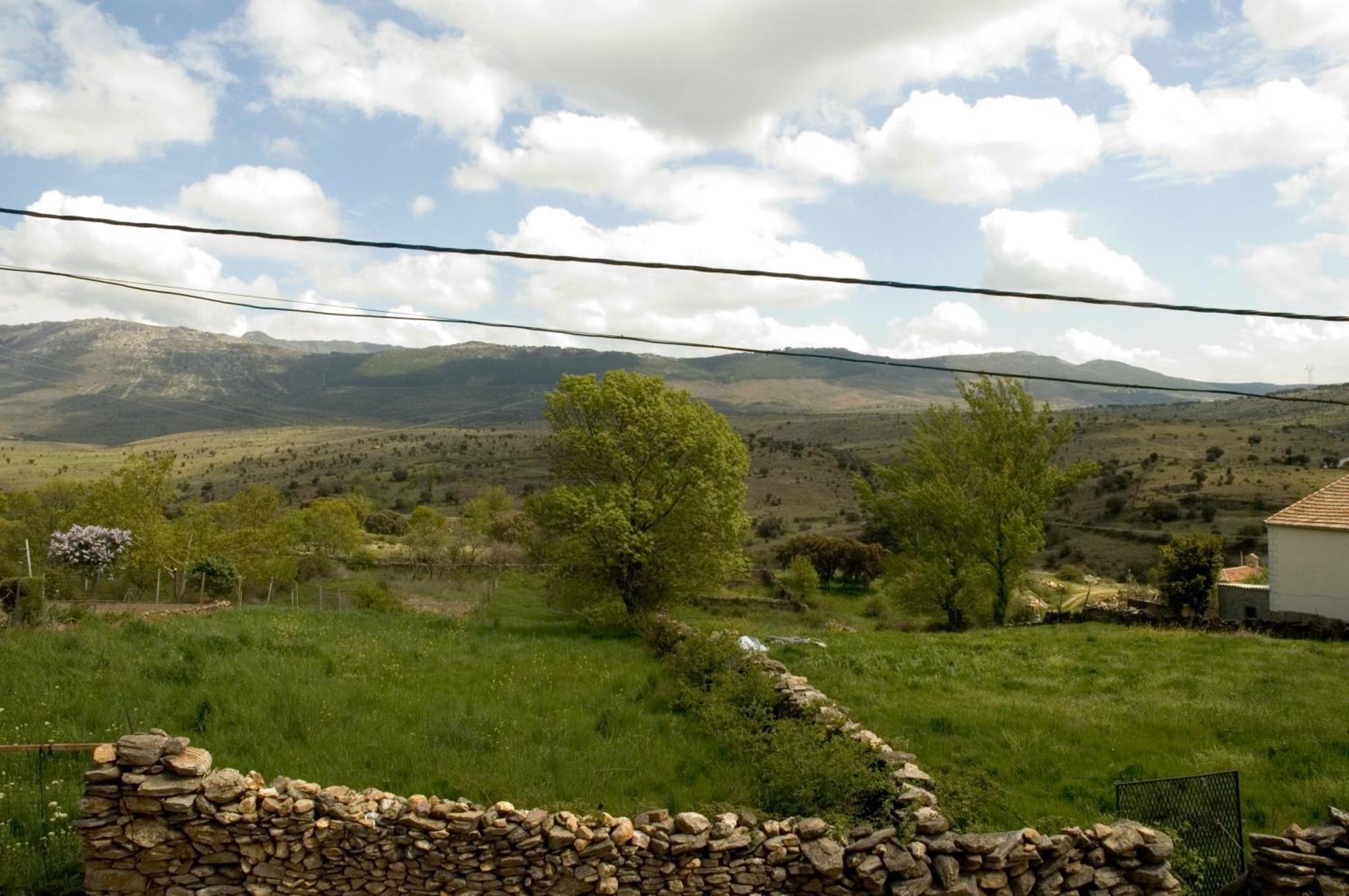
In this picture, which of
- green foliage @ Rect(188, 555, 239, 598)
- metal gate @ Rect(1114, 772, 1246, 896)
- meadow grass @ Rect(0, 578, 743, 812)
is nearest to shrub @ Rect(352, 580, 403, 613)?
green foliage @ Rect(188, 555, 239, 598)

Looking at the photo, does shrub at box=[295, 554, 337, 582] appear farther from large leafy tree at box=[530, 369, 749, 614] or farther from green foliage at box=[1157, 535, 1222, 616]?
green foliage at box=[1157, 535, 1222, 616]

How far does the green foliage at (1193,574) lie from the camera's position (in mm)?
31969

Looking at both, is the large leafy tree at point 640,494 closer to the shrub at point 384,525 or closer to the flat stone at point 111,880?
the flat stone at point 111,880

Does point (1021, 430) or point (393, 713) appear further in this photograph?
point (1021, 430)

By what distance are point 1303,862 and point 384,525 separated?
6628 centimetres

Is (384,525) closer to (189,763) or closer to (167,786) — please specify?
(189,763)

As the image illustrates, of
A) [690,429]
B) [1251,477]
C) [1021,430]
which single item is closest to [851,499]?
[1251,477]

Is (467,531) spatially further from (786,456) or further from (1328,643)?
(786,456)

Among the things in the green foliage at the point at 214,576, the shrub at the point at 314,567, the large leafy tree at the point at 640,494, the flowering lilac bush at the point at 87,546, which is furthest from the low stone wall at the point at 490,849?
the shrub at the point at 314,567

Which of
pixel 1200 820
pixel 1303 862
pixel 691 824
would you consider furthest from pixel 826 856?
pixel 1303 862

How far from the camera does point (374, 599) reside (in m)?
30.1

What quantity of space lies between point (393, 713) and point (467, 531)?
4105 cm

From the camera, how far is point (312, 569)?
43.5m

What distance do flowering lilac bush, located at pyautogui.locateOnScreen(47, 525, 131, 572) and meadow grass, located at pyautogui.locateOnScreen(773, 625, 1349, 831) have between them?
23.8 metres
